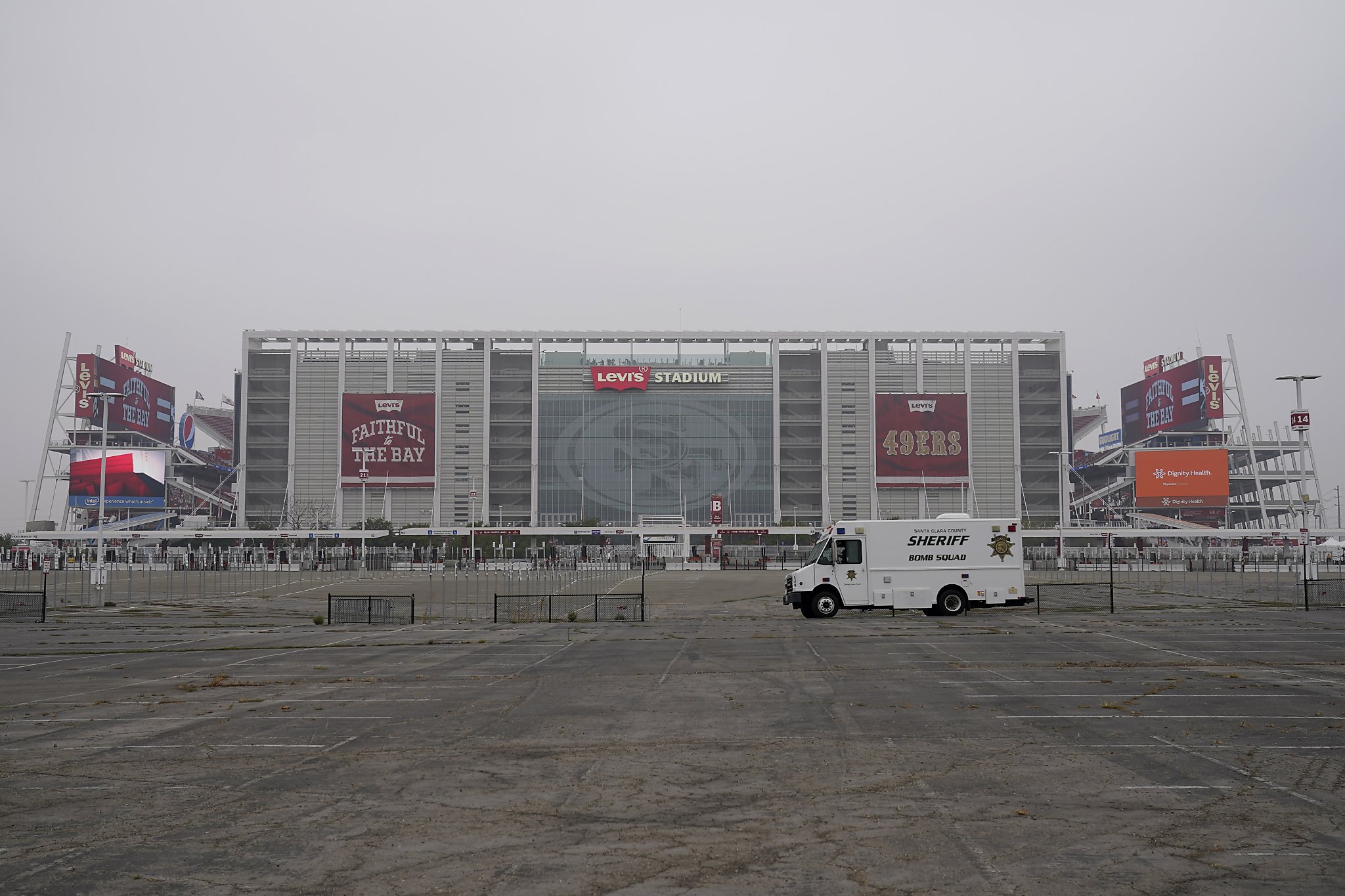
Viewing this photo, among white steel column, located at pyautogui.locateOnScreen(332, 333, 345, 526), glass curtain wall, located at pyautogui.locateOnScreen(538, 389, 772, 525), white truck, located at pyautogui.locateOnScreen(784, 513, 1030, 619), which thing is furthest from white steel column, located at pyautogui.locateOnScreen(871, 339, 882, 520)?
white truck, located at pyautogui.locateOnScreen(784, 513, 1030, 619)

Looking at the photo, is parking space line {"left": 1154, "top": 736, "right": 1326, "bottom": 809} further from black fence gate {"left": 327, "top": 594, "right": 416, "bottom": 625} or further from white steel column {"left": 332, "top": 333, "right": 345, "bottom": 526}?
white steel column {"left": 332, "top": 333, "right": 345, "bottom": 526}

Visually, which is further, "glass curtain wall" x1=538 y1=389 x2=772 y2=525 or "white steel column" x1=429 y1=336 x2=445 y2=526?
"glass curtain wall" x1=538 y1=389 x2=772 y2=525

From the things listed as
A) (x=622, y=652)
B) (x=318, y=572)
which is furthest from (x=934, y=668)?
(x=318, y=572)

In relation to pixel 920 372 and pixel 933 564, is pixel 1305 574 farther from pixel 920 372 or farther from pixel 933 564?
pixel 920 372

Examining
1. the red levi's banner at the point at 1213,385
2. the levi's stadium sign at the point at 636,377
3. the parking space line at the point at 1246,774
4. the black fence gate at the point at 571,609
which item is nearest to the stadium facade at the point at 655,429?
the levi's stadium sign at the point at 636,377

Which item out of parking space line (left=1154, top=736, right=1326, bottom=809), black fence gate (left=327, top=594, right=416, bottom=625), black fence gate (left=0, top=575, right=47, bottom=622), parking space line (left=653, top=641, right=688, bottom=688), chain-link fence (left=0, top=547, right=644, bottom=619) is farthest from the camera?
chain-link fence (left=0, top=547, right=644, bottom=619)

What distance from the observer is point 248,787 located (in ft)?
33.5

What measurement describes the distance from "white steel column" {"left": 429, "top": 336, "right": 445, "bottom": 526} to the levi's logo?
76.1 feet

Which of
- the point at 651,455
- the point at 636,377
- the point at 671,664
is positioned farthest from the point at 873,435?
the point at 671,664

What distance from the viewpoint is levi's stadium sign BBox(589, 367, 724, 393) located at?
151 m

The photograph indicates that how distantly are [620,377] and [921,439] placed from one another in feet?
151

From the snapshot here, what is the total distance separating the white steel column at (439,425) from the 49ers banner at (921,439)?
65.1 meters

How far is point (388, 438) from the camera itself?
148m

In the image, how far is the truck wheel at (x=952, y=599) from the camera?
33.0 meters
